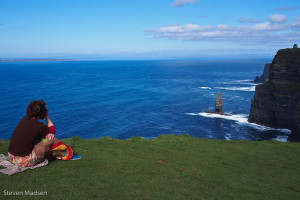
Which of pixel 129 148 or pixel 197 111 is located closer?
pixel 129 148

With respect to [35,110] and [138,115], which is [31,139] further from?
[138,115]

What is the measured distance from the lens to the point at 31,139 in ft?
28.6

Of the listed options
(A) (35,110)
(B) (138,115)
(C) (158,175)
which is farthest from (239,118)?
(A) (35,110)

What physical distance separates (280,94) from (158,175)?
2053 inches

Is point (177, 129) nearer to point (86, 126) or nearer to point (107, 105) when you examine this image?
point (86, 126)

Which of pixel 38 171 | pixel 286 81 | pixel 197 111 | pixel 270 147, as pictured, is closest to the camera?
pixel 38 171

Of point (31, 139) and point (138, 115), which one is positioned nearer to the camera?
point (31, 139)

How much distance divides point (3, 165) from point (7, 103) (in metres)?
71.0

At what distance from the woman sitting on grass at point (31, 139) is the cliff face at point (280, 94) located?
53.5 m

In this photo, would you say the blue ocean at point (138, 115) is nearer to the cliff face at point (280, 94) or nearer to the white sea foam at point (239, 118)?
the white sea foam at point (239, 118)

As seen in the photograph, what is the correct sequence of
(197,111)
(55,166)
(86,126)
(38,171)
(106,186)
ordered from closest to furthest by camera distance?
1. (106,186)
2. (38,171)
3. (55,166)
4. (86,126)
5. (197,111)

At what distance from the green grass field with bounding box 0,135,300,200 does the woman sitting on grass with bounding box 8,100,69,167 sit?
22.3 inches

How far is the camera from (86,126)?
51938 mm

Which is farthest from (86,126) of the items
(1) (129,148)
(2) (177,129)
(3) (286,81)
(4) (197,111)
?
(3) (286,81)
